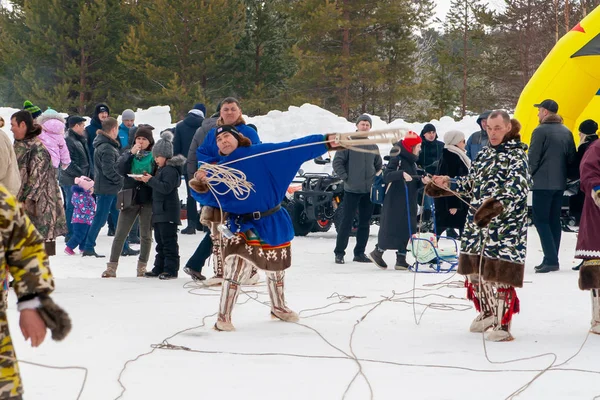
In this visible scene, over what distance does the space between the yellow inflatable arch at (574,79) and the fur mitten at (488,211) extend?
810 cm

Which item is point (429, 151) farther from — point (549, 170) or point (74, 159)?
point (74, 159)

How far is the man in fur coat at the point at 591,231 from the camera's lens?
236 inches

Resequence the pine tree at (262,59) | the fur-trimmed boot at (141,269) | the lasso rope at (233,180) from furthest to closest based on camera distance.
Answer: the pine tree at (262,59) → the fur-trimmed boot at (141,269) → the lasso rope at (233,180)

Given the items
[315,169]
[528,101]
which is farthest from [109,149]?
[315,169]

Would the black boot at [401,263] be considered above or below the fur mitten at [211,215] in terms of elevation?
below

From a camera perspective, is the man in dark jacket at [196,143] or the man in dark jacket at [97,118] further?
the man in dark jacket at [97,118]

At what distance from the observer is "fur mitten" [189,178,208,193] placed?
6391mm

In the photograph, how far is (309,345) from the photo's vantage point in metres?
5.80

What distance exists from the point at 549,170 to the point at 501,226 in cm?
371

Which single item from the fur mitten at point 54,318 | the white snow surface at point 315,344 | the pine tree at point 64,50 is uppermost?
the pine tree at point 64,50

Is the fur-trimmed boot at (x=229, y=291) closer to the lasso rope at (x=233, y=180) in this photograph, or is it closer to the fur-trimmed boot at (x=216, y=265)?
the lasso rope at (x=233, y=180)

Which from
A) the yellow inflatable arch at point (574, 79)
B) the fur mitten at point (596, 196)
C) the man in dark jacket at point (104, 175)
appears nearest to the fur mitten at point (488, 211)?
the fur mitten at point (596, 196)

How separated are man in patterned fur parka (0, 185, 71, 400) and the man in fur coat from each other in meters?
4.01

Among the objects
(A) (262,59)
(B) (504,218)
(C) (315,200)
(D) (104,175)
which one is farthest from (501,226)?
(A) (262,59)
